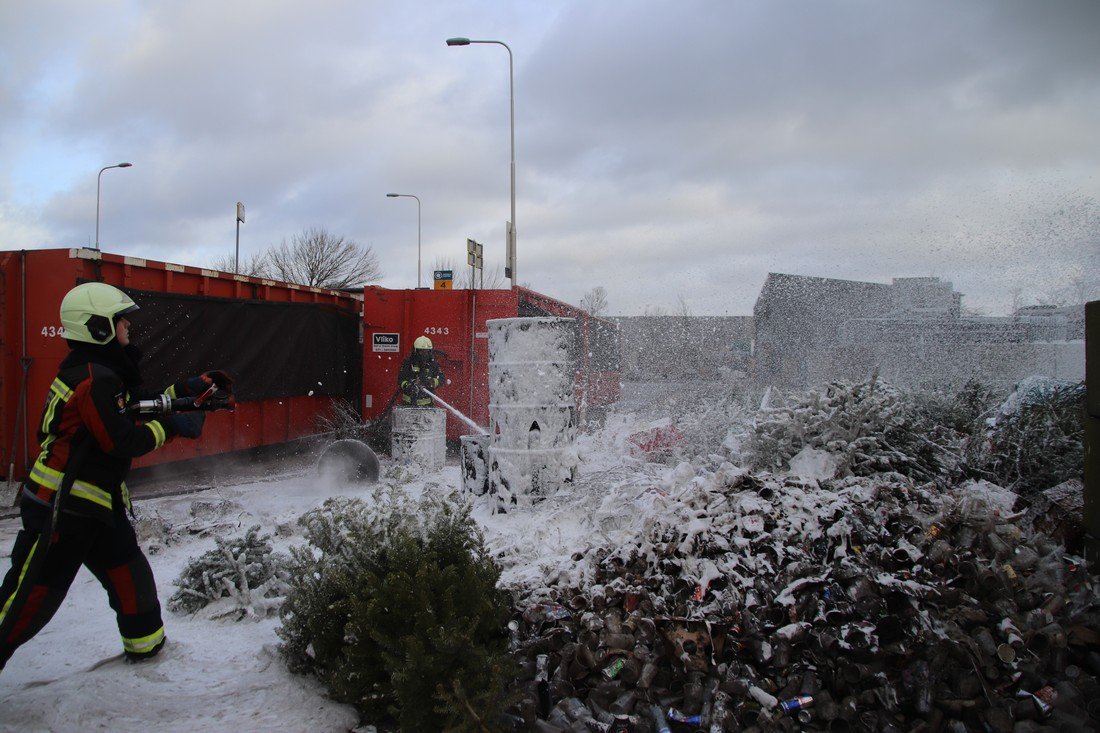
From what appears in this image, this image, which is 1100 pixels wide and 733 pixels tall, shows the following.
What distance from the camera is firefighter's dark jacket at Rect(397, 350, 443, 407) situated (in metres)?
9.74

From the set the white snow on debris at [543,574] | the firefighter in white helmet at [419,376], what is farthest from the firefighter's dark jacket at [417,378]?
the white snow on debris at [543,574]

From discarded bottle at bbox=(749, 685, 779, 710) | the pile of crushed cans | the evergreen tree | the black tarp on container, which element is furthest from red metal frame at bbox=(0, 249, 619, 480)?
discarded bottle at bbox=(749, 685, 779, 710)

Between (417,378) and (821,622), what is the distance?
7592 millimetres

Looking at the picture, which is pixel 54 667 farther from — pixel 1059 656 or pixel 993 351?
pixel 993 351

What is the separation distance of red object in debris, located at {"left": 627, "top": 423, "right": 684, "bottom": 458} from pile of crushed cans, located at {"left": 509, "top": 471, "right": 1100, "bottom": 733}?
124 inches

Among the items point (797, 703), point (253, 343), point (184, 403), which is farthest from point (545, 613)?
point (253, 343)

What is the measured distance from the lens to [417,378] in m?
9.88

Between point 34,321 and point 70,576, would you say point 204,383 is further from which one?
point 34,321

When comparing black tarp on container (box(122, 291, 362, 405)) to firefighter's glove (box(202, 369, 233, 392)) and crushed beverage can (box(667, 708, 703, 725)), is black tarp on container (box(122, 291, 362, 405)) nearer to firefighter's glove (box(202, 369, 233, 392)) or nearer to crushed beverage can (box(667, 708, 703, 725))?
firefighter's glove (box(202, 369, 233, 392))

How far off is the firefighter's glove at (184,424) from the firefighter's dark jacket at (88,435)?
0.04 meters

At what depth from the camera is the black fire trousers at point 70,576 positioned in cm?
302

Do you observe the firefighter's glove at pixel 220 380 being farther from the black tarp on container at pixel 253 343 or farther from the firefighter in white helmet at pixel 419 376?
the firefighter in white helmet at pixel 419 376

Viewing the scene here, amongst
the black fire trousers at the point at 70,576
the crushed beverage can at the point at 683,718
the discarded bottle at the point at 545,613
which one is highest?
the black fire trousers at the point at 70,576

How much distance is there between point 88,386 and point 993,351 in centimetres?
934
